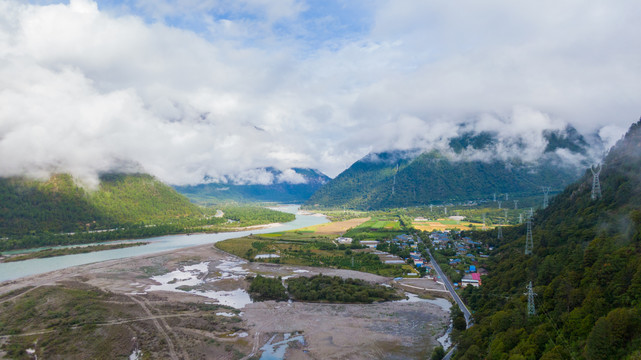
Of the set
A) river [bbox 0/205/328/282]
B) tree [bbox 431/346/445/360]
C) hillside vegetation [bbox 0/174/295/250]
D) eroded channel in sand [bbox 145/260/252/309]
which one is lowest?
tree [bbox 431/346/445/360]

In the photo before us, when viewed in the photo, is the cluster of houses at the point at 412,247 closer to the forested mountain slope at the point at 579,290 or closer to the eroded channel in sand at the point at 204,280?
the forested mountain slope at the point at 579,290

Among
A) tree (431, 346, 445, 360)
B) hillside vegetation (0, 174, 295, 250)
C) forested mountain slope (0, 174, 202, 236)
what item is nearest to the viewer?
tree (431, 346, 445, 360)

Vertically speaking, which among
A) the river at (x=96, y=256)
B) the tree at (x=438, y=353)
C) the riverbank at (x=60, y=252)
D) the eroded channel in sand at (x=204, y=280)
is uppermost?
the riverbank at (x=60, y=252)

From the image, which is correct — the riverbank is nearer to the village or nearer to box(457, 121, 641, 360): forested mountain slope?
the village

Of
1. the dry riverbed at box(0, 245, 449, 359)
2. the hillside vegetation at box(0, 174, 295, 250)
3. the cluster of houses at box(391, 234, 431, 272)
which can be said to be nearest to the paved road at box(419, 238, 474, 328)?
the cluster of houses at box(391, 234, 431, 272)

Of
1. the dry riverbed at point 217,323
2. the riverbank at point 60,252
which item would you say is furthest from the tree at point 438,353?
the riverbank at point 60,252

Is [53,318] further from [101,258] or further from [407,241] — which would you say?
[407,241]

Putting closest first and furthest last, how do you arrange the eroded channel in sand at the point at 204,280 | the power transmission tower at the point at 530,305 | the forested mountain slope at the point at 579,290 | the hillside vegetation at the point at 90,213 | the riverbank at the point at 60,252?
the forested mountain slope at the point at 579,290
the power transmission tower at the point at 530,305
the eroded channel in sand at the point at 204,280
the riverbank at the point at 60,252
the hillside vegetation at the point at 90,213
